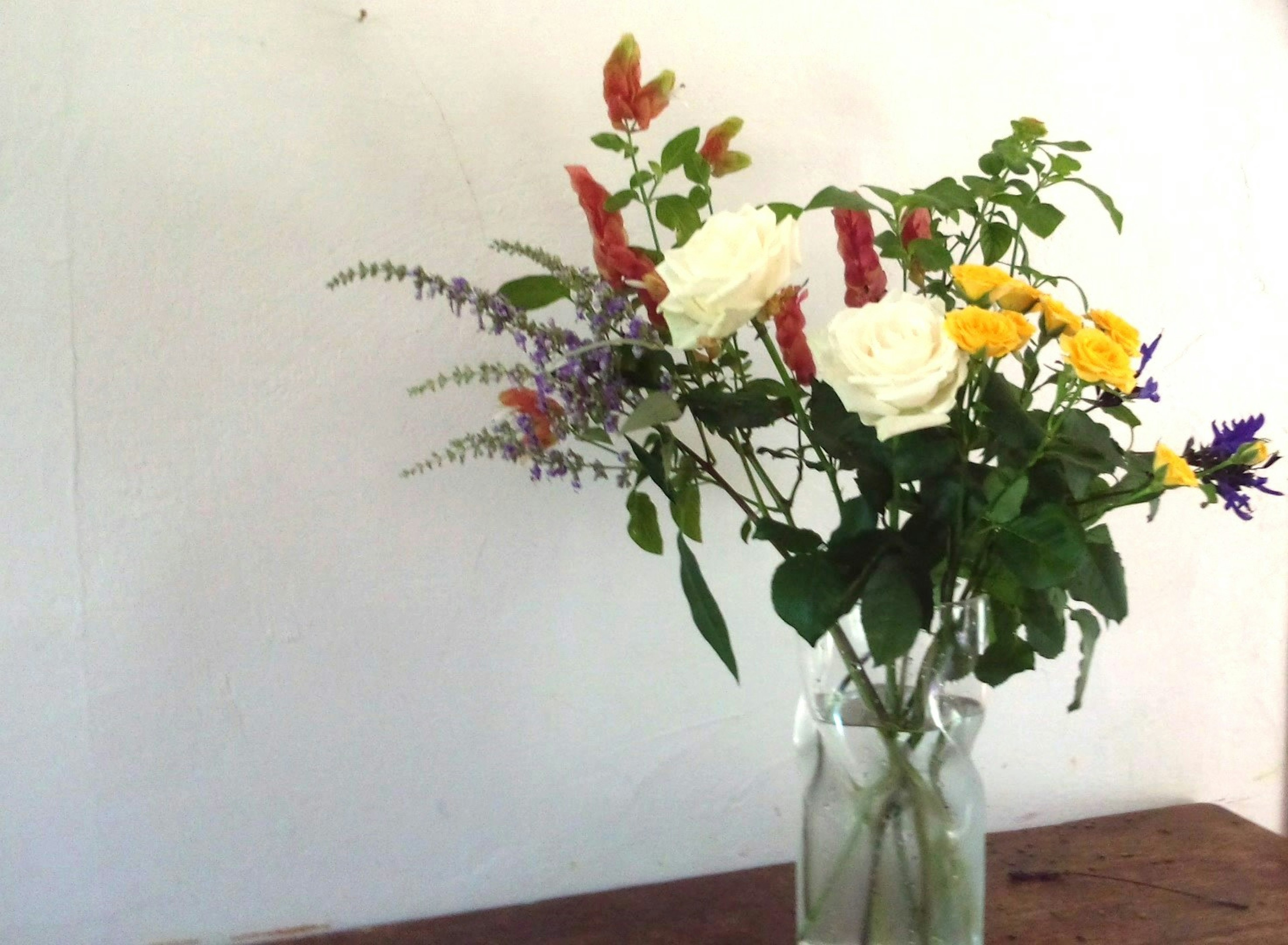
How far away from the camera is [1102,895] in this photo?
763 millimetres

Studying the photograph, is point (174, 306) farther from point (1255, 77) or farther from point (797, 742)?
point (1255, 77)

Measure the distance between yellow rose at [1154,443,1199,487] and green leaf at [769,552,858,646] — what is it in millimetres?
163

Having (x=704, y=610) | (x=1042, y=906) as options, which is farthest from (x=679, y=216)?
(x=1042, y=906)

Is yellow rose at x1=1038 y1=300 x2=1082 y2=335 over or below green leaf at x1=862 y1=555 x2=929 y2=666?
over

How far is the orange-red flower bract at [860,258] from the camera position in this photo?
58 centimetres

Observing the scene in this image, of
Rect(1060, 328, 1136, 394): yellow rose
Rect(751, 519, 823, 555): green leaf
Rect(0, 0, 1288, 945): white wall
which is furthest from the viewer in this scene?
Rect(0, 0, 1288, 945): white wall

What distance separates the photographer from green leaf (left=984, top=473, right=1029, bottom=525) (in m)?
0.48

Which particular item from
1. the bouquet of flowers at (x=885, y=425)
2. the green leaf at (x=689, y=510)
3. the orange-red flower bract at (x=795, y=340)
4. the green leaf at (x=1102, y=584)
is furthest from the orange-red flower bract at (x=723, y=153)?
the green leaf at (x=1102, y=584)

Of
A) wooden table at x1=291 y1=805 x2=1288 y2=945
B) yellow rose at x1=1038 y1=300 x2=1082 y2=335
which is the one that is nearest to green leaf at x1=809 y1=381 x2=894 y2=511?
yellow rose at x1=1038 y1=300 x2=1082 y2=335

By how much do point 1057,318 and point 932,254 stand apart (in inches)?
4.2

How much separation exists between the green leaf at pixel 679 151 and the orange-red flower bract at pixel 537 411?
6.5 inches

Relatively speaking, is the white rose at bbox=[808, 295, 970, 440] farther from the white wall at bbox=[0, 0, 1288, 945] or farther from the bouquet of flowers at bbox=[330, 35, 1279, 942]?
the white wall at bbox=[0, 0, 1288, 945]

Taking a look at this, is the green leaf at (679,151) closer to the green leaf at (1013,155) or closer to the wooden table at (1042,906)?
the green leaf at (1013,155)

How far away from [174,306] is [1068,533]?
63 centimetres
